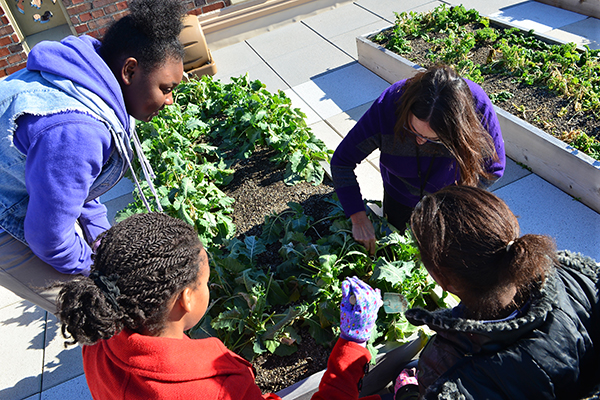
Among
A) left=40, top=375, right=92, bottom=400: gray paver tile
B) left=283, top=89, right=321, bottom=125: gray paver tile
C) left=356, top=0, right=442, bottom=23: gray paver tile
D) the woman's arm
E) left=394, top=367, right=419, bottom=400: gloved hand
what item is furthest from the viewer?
left=356, top=0, right=442, bottom=23: gray paver tile

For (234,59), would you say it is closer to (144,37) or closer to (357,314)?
(144,37)

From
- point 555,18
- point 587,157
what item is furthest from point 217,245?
point 555,18

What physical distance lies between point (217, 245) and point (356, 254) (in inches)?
37.2

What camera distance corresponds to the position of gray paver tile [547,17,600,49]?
459 cm

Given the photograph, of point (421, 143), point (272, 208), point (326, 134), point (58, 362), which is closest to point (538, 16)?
point (326, 134)

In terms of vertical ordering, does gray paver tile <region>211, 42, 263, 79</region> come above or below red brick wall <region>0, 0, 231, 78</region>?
below

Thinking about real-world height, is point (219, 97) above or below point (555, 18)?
above

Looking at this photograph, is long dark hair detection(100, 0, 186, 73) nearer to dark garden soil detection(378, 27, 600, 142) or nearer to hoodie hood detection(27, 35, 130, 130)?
hoodie hood detection(27, 35, 130, 130)

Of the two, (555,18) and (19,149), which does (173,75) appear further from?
(555,18)

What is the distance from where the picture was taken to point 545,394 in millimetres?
1228

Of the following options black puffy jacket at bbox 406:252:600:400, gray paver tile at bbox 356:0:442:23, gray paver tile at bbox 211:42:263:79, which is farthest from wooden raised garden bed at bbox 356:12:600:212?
gray paver tile at bbox 211:42:263:79

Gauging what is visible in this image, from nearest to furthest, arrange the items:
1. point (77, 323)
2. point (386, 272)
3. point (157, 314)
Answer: point (77, 323) < point (157, 314) < point (386, 272)

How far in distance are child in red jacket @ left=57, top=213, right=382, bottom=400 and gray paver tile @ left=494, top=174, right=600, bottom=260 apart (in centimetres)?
248

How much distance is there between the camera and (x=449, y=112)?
1.90 m
